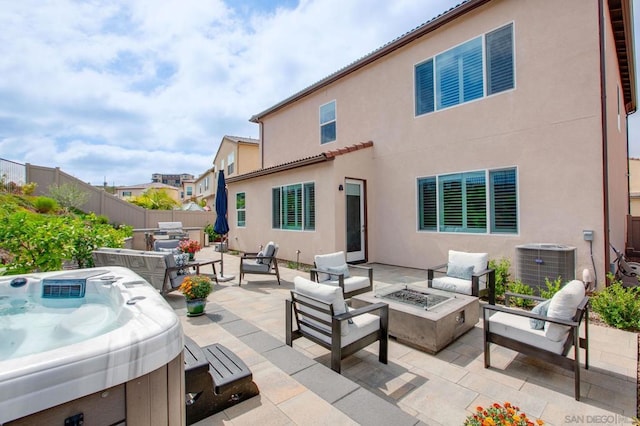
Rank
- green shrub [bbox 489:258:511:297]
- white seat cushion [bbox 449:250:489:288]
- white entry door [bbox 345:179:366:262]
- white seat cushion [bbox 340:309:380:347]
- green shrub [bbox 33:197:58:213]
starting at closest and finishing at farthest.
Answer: white seat cushion [bbox 340:309:380:347] → white seat cushion [bbox 449:250:489:288] → green shrub [bbox 489:258:511:297] → white entry door [bbox 345:179:366:262] → green shrub [bbox 33:197:58:213]

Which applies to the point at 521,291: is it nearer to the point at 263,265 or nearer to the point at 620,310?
the point at 620,310

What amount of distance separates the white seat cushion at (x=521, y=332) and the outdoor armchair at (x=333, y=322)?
138cm

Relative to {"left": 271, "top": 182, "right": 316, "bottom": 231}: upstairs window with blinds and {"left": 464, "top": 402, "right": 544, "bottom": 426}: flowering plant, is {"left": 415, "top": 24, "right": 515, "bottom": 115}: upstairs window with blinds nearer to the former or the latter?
{"left": 271, "top": 182, "right": 316, "bottom": 231}: upstairs window with blinds

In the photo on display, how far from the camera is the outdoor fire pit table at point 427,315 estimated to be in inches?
156

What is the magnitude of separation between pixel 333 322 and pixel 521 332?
7.24 feet

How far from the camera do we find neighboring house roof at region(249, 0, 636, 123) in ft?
24.7

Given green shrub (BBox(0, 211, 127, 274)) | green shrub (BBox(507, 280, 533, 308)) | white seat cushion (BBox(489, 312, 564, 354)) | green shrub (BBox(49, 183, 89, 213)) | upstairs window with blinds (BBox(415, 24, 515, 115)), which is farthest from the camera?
green shrub (BBox(49, 183, 89, 213))

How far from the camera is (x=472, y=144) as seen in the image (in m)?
7.97

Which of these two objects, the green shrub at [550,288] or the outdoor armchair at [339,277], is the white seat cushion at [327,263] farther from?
the green shrub at [550,288]

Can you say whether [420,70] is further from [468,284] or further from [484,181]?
[468,284]

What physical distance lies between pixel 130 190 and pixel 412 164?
61.4 meters

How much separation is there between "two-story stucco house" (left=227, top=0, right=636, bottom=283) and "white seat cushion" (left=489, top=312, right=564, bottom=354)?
165 inches

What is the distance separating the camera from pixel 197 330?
452cm

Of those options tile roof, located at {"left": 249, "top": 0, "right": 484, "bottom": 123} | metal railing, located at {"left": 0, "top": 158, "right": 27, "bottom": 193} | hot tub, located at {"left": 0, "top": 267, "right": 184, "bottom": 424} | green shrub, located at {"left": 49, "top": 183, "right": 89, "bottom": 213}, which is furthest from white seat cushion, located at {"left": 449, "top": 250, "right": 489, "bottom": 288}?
metal railing, located at {"left": 0, "top": 158, "right": 27, "bottom": 193}
